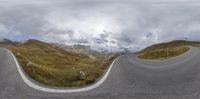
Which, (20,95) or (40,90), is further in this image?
(40,90)

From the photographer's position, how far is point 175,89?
75.7 feet

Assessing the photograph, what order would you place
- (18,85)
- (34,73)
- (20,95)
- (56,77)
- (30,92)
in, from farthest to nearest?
(34,73) → (56,77) → (18,85) → (30,92) → (20,95)

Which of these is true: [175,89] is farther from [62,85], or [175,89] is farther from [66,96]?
[62,85]

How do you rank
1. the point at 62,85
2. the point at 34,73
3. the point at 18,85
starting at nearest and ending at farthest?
the point at 18,85
the point at 62,85
the point at 34,73

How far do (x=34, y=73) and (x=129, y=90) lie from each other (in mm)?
13126

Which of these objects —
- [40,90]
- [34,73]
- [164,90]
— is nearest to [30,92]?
[40,90]

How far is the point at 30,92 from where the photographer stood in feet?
73.9

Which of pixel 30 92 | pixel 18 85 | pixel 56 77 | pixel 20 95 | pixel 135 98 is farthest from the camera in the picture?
pixel 56 77

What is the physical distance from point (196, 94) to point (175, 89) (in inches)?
103

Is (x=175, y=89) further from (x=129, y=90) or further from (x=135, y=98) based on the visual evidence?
(x=135, y=98)

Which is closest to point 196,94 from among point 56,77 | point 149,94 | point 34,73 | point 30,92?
point 149,94

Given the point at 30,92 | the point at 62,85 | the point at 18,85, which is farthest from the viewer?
the point at 62,85

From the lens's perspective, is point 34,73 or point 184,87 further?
point 34,73

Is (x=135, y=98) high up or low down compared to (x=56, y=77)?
up
